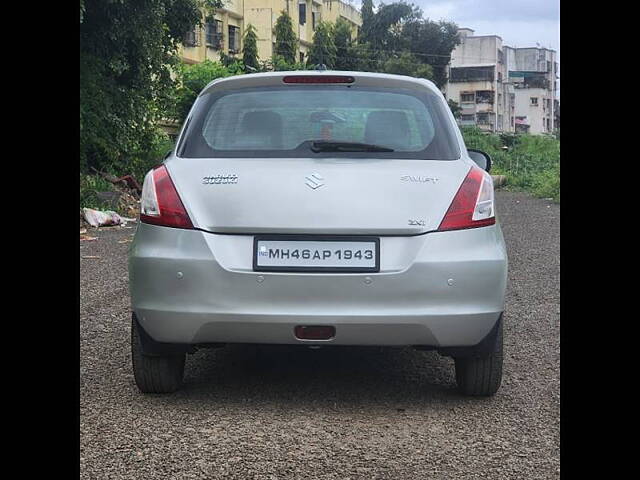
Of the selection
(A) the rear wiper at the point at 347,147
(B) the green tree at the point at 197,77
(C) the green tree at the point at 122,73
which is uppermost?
(B) the green tree at the point at 197,77

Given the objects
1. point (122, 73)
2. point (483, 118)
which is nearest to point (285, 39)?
point (122, 73)

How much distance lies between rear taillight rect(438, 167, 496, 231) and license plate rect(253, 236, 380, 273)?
1.09ft

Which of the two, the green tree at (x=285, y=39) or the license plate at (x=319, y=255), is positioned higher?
the green tree at (x=285, y=39)

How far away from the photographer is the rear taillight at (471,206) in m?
4.41

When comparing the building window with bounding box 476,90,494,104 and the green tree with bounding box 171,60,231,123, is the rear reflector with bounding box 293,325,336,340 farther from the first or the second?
the building window with bounding box 476,90,494,104

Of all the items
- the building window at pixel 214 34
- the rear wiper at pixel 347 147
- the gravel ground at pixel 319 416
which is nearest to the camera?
the gravel ground at pixel 319 416

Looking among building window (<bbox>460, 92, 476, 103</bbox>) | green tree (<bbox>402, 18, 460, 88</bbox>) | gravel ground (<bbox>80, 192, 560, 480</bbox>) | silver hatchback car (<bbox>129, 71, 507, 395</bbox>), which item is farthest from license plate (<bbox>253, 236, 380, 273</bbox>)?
building window (<bbox>460, 92, 476, 103</bbox>)

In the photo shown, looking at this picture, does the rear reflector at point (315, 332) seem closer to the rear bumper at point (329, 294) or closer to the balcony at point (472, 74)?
the rear bumper at point (329, 294)

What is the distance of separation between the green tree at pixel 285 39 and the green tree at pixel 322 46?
2.42m

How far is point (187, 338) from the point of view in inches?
174

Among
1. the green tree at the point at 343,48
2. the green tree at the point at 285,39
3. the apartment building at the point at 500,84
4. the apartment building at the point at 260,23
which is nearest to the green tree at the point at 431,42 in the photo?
the apartment building at the point at 260,23

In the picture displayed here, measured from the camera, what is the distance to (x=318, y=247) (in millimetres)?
4309

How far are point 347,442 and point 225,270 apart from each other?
2.84 ft

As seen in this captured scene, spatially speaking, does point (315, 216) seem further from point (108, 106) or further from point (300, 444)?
point (108, 106)
